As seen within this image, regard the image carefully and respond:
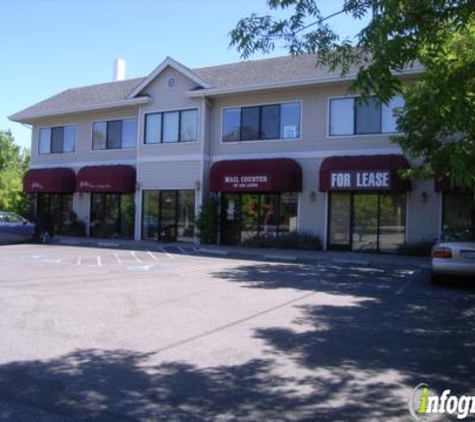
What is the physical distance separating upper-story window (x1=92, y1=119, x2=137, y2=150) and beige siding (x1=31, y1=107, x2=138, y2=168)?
24 cm

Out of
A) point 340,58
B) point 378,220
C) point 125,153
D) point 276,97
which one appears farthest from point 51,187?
point 340,58

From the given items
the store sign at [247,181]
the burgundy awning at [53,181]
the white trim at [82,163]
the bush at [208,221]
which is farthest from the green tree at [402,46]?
the burgundy awning at [53,181]

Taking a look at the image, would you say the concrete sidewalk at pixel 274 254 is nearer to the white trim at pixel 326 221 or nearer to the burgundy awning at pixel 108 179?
the white trim at pixel 326 221

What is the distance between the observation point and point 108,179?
2564 centimetres

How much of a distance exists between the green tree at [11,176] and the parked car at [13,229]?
7371mm

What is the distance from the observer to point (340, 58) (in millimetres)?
7844

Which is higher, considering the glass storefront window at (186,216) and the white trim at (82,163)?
the white trim at (82,163)

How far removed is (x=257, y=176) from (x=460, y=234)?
32.5ft

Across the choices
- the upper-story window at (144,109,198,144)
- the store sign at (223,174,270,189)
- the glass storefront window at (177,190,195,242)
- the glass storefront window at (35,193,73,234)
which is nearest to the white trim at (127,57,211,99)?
the upper-story window at (144,109,198,144)

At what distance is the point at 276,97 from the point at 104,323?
16.3 meters

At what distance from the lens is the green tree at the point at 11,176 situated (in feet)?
102

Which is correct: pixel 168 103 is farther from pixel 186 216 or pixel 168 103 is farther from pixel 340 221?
pixel 340 221

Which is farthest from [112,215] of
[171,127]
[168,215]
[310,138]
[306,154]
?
[310,138]

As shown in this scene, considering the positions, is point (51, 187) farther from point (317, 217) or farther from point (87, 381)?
point (87, 381)
